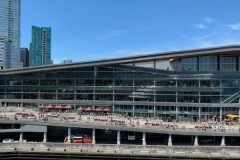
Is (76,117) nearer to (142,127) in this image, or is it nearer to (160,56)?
(142,127)

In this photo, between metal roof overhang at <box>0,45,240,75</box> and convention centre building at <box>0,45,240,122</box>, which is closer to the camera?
convention centre building at <box>0,45,240,122</box>

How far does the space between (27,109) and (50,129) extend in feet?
45.7

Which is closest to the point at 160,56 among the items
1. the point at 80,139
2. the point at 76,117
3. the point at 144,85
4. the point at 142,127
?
the point at 144,85

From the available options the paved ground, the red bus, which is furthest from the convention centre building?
the red bus

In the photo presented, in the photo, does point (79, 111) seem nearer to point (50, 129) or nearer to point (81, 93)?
point (81, 93)

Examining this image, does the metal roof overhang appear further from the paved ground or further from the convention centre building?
the paved ground

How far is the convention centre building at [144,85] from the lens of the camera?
62.4 meters

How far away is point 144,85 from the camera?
64.6m

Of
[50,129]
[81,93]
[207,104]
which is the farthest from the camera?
[81,93]

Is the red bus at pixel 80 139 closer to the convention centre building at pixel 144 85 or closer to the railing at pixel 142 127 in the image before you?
the railing at pixel 142 127

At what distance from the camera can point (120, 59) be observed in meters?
63.1

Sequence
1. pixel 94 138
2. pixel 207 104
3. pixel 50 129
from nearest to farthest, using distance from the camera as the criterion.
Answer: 1. pixel 94 138
2. pixel 50 129
3. pixel 207 104

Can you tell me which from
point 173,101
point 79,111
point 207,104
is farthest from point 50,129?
point 207,104

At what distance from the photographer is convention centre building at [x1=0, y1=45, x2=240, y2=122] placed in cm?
6241
